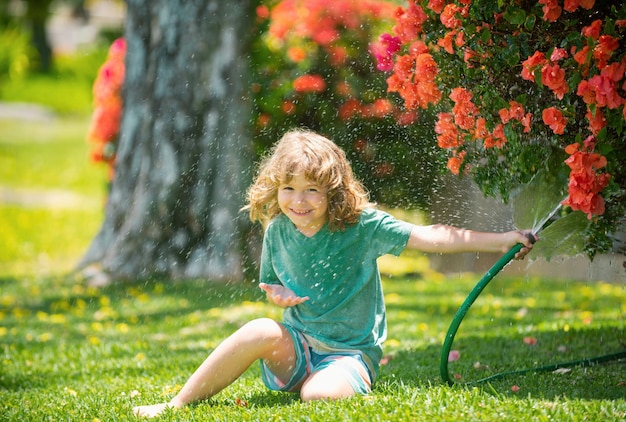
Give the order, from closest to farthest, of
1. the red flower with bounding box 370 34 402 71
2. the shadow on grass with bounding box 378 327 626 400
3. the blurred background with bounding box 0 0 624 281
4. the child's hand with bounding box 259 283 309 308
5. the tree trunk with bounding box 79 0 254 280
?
the child's hand with bounding box 259 283 309 308 < the shadow on grass with bounding box 378 327 626 400 < the red flower with bounding box 370 34 402 71 < the blurred background with bounding box 0 0 624 281 < the tree trunk with bounding box 79 0 254 280

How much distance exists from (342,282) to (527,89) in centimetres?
96

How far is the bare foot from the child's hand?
54 centimetres

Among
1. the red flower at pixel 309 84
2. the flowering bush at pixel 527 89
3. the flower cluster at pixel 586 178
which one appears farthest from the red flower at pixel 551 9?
the red flower at pixel 309 84

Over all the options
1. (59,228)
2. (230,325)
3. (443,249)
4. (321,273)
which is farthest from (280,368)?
(59,228)

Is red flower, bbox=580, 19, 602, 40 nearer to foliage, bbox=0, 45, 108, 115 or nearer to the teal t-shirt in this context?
the teal t-shirt

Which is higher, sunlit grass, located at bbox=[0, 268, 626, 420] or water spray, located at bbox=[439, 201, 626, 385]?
water spray, located at bbox=[439, 201, 626, 385]

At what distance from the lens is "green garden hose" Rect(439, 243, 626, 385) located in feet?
10.5

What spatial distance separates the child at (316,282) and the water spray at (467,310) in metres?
0.23

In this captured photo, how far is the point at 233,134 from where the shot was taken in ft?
24.3

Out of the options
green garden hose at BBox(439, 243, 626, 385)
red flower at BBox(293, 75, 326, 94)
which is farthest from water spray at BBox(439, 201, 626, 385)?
red flower at BBox(293, 75, 326, 94)

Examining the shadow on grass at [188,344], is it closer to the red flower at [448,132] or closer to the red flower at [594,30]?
the red flower at [448,132]

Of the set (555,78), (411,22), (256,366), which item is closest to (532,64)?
(555,78)

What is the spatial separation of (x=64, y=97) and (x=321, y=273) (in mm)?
21856

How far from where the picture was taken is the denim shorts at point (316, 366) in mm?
3318
